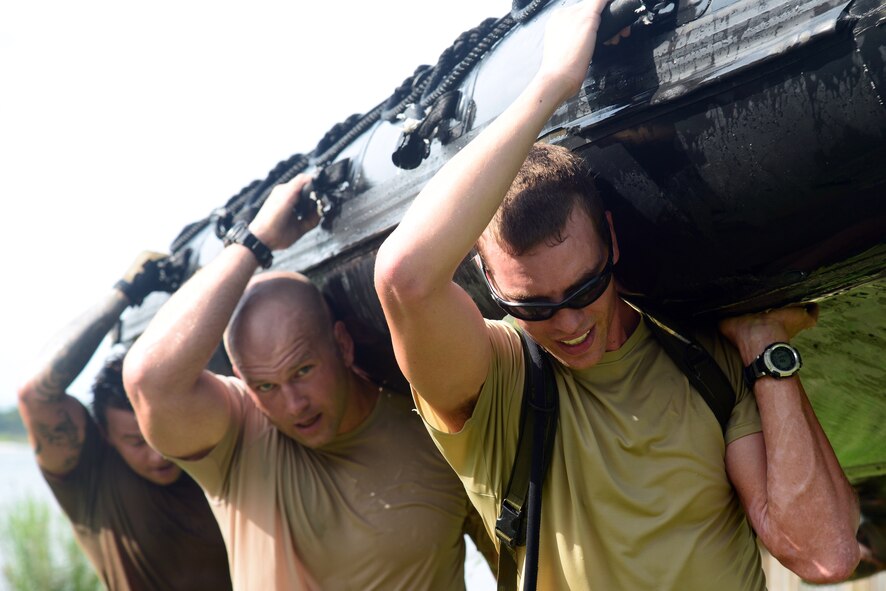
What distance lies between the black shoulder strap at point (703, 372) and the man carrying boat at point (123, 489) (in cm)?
250

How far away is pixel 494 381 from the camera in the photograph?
1.95 meters

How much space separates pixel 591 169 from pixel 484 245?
300 mm

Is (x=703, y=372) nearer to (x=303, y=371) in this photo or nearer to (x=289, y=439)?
(x=303, y=371)

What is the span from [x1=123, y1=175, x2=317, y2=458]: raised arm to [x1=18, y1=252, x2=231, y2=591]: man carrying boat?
43.5 inches

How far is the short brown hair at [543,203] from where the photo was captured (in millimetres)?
1842

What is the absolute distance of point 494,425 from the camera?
1971 millimetres

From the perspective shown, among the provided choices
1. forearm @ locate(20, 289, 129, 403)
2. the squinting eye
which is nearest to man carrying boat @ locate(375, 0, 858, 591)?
the squinting eye

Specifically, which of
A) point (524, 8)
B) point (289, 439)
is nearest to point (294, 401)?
point (289, 439)

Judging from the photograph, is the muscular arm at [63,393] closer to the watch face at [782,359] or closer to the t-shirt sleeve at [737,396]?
the t-shirt sleeve at [737,396]

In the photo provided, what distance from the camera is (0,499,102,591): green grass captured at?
11125mm

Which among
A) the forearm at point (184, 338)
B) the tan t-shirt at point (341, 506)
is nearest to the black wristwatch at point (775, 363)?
the tan t-shirt at point (341, 506)

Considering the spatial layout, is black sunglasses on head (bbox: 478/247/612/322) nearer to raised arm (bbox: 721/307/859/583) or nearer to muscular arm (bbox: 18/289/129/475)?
raised arm (bbox: 721/307/859/583)

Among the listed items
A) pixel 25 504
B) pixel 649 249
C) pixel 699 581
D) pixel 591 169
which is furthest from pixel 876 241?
pixel 25 504

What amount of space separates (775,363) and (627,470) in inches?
14.1
